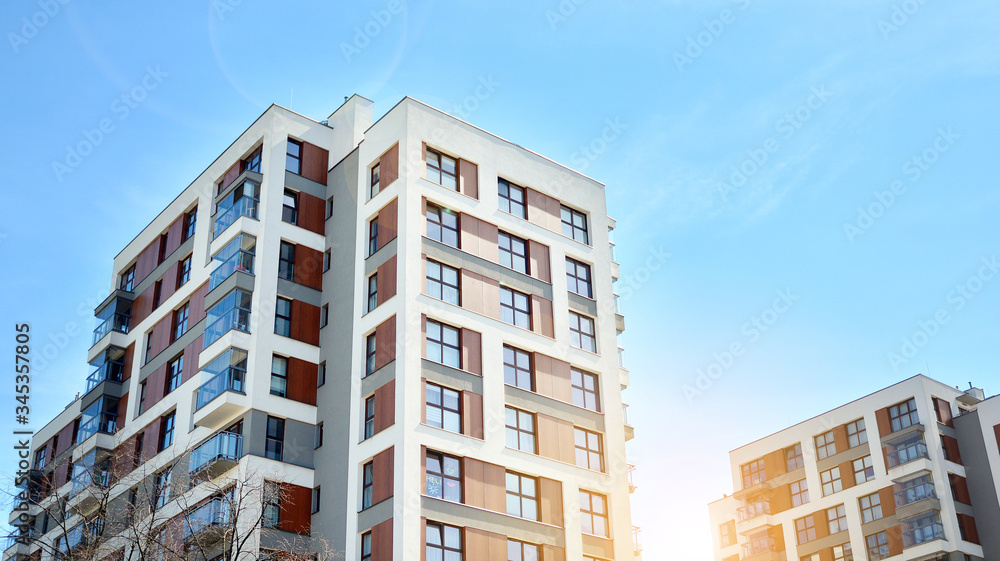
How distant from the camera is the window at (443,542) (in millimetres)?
A: 40875

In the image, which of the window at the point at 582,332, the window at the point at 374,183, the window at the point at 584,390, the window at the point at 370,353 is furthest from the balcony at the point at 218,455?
the window at the point at 582,332

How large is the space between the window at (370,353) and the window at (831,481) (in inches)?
1783

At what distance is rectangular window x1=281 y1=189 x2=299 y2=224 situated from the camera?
52022 millimetres

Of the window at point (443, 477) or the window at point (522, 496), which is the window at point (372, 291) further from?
the window at point (522, 496)

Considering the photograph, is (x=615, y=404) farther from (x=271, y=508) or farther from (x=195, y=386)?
(x=195, y=386)

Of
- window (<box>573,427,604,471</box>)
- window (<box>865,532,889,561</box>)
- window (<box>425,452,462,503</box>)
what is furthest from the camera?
window (<box>865,532,889,561</box>)

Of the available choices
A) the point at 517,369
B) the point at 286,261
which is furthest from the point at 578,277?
the point at 286,261

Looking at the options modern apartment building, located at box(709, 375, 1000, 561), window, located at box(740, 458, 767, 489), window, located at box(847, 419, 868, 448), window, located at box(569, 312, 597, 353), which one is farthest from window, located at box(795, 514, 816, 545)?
window, located at box(569, 312, 597, 353)

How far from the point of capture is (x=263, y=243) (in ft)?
165

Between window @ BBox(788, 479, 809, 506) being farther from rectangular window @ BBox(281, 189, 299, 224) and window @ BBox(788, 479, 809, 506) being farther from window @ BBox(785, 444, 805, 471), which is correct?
rectangular window @ BBox(281, 189, 299, 224)

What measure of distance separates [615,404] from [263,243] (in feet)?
60.3

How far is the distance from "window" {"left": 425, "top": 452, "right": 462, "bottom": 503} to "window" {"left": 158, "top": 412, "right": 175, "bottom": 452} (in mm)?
15906

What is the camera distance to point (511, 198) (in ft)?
172

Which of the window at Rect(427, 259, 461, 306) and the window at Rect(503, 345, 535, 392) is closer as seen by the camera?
the window at Rect(427, 259, 461, 306)
